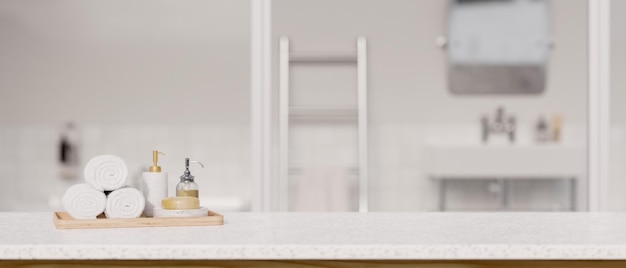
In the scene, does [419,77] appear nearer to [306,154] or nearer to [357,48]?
[357,48]

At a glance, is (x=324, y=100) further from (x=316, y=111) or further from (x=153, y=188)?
(x=153, y=188)

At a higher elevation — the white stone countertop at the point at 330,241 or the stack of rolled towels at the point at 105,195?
the stack of rolled towels at the point at 105,195

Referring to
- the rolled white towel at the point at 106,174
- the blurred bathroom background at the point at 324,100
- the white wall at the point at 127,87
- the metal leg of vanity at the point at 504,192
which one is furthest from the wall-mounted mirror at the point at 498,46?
the rolled white towel at the point at 106,174

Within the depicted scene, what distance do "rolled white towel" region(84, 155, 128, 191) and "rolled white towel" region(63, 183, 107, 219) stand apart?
0.08 ft

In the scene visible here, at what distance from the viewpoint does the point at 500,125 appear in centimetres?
438

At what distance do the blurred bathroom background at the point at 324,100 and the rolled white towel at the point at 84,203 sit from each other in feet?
7.85

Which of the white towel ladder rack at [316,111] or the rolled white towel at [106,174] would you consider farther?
the white towel ladder rack at [316,111]

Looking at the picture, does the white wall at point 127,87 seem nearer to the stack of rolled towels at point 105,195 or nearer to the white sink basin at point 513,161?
the white sink basin at point 513,161

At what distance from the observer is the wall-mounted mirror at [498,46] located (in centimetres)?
438

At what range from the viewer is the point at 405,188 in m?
4.41

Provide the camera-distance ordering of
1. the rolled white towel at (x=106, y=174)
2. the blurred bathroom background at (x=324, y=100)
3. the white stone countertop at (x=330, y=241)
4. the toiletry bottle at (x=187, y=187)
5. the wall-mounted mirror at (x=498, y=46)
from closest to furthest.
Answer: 1. the white stone countertop at (x=330, y=241)
2. the rolled white towel at (x=106, y=174)
3. the toiletry bottle at (x=187, y=187)
4. the blurred bathroom background at (x=324, y=100)
5. the wall-mounted mirror at (x=498, y=46)

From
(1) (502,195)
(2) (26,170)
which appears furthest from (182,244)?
(2) (26,170)

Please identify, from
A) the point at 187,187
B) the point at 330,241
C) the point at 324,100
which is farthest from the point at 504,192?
the point at 330,241

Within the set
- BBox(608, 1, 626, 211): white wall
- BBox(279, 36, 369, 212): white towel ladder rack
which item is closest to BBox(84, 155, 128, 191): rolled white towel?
BBox(279, 36, 369, 212): white towel ladder rack
